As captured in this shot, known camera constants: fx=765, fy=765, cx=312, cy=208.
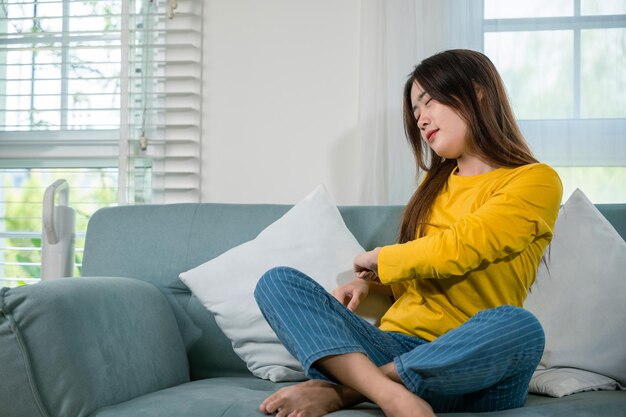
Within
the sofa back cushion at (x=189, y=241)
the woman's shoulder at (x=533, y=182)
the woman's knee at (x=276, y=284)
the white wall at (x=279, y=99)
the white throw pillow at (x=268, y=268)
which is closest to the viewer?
the woman's knee at (x=276, y=284)

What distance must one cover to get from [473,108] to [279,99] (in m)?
0.99

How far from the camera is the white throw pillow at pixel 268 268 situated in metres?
1.91

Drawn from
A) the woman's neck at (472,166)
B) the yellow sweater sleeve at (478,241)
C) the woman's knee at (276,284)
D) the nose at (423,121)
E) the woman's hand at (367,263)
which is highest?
the nose at (423,121)

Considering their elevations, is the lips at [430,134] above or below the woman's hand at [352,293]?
above

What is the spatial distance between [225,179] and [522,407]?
145cm

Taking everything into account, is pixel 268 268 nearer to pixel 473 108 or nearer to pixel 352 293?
pixel 352 293

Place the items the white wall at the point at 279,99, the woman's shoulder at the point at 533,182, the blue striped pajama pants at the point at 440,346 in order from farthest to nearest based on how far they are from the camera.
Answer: the white wall at the point at 279,99 → the woman's shoulder at the point at 533,182 → the blue striped pajama pants at the point at 440,346

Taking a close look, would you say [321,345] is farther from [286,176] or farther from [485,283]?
[286,176]

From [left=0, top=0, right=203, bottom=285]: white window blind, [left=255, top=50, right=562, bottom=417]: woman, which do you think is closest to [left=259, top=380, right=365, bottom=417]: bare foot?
[left=255, top=50, right=562, bottom=417]: woman

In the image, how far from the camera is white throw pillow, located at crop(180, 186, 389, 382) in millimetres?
1905

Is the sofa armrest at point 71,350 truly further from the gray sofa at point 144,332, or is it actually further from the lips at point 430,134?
the lips at point 430,134

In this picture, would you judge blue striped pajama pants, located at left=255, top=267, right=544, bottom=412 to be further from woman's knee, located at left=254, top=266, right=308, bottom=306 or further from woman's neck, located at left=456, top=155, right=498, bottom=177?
woman's neck, located at left=456, top=155, right=498, bottom=177

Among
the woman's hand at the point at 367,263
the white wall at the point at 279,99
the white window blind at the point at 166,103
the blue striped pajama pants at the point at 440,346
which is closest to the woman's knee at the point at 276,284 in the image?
the blue striped pajama pants at the point at 440,346

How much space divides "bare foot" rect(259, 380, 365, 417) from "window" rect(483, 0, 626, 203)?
1.24 metres
